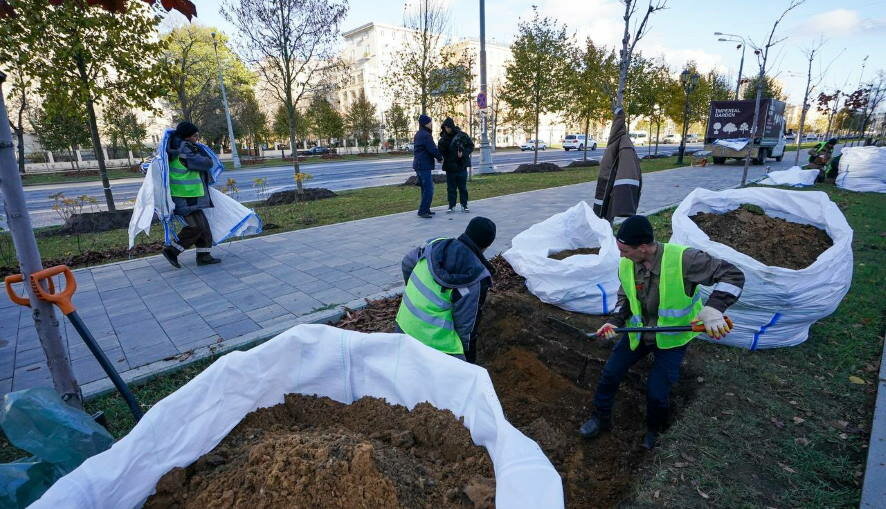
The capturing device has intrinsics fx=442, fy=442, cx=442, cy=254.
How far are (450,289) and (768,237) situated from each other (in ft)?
14.3

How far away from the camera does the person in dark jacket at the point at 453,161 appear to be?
9.30m

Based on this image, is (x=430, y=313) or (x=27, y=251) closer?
(x=27, y=251)

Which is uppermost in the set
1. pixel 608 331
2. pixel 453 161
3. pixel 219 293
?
pixel 453 161

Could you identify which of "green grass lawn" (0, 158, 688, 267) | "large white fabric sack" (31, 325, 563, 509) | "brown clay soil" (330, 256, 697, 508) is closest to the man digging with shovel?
"brown clay soil" (330, 256, 697, 508)

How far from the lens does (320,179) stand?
20.7 metres

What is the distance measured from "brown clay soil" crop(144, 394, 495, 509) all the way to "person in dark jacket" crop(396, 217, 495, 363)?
919 mm

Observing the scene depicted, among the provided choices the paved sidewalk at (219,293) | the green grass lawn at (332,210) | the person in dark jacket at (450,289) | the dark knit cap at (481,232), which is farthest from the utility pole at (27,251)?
the green grass lawn at (332,210)

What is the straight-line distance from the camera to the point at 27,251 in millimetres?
2137

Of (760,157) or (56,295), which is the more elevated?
(56,295)

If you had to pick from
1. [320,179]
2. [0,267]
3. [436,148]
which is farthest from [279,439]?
[320,179]

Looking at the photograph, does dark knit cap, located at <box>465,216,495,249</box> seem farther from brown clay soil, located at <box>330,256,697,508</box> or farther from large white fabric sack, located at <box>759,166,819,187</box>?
large white fabric sack, located at <box>759,166,819,187</box>

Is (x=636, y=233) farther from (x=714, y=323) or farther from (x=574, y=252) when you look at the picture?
(x=574, y=252)

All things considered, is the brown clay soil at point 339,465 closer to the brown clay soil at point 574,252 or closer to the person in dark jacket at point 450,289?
the person in dark jacket at point 450,289

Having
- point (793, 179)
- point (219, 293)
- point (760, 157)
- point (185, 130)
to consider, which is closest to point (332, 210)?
point (185, 130)
